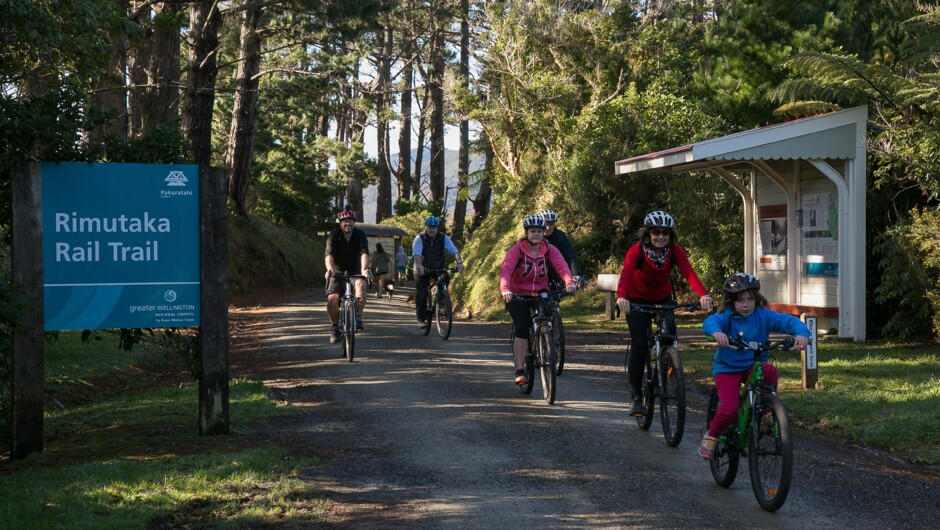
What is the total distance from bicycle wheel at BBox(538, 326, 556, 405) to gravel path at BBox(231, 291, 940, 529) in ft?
0.51

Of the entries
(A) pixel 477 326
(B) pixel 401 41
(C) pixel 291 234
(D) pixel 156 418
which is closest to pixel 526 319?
(D) pixel 156 418

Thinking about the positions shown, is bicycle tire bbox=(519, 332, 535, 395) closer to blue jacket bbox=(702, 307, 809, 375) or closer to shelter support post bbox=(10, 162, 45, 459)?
blue jacket bbox=(702, 307, 809, 375)

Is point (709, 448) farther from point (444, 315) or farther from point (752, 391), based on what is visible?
point (444, 315)

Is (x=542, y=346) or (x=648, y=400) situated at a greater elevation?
(x=542, y=346)

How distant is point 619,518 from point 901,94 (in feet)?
35.9

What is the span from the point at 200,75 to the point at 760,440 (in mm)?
22104

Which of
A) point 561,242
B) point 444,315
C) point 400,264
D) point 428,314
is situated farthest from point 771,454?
point 400,264

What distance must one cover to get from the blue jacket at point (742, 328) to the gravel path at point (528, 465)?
0.85 meters

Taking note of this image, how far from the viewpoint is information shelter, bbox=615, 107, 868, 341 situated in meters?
16.0

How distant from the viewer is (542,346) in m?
10.5

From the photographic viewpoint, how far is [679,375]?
7980 millimetres

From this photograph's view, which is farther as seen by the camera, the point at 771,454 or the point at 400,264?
the point at 400,264

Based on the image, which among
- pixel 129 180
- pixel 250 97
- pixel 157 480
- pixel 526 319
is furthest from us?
pixel 250 97

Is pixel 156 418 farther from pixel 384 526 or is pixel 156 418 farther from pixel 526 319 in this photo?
pixel 384 526
